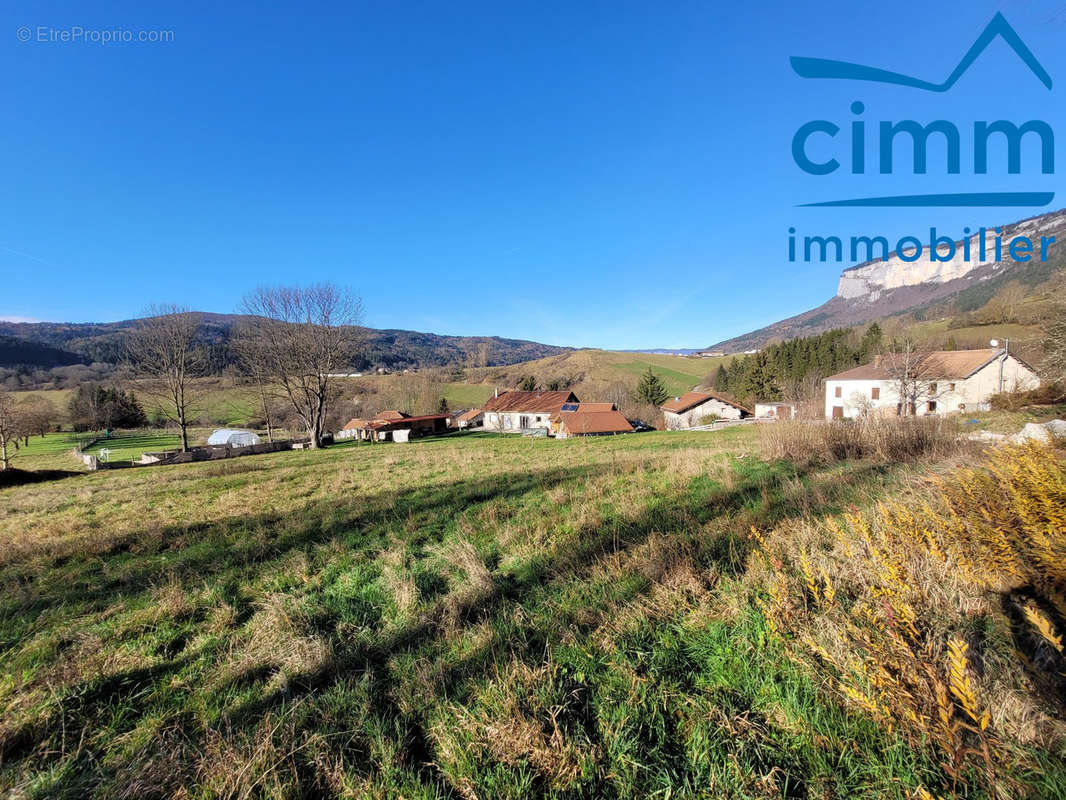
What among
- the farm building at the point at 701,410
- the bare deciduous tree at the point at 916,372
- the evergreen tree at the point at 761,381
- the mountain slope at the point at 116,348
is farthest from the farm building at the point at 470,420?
the bare deciduous tree at the point at 916,372

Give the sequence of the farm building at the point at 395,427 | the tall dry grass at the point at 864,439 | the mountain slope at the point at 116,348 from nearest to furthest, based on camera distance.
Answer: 1. the tall dry grass at the point at 864,439
2. the farm building at the point at 395,427
3. the mountain slope at the point at 116,348

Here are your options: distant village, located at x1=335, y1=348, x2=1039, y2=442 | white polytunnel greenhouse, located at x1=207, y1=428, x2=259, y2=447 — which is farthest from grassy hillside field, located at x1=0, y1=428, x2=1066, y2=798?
white polytunnel greenhouse, located at x1=207, y1=428, x2=259, y2=447

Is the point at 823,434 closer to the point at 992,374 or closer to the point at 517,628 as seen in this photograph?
the point at 517,628

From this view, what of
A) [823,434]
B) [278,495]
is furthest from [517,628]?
[823,434]

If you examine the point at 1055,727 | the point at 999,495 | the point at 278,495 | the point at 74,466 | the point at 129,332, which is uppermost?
the point at 129,332

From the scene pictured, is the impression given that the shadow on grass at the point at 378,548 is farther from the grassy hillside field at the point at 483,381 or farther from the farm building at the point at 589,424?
the grassy hillside field at the point at 483,381

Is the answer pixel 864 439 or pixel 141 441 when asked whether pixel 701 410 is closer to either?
pixel 864 439

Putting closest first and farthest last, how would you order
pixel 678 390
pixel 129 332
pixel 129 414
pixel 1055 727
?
pixel 1055 727 < pixel 129 332 < pixel 129 414 < pixel 678 390

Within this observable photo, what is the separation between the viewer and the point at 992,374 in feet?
128

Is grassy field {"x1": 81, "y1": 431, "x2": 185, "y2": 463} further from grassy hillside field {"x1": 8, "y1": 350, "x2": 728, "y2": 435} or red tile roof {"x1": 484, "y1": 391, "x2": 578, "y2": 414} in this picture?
red tile roof {"x1": 484, "y1": 391, "x2": 578, "y2": 414}

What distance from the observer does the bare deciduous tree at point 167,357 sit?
101 ft

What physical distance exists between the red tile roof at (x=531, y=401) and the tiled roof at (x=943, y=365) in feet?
116

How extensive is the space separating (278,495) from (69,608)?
18.6 feet

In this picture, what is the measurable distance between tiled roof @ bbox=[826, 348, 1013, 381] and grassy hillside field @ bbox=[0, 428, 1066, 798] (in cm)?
4515
